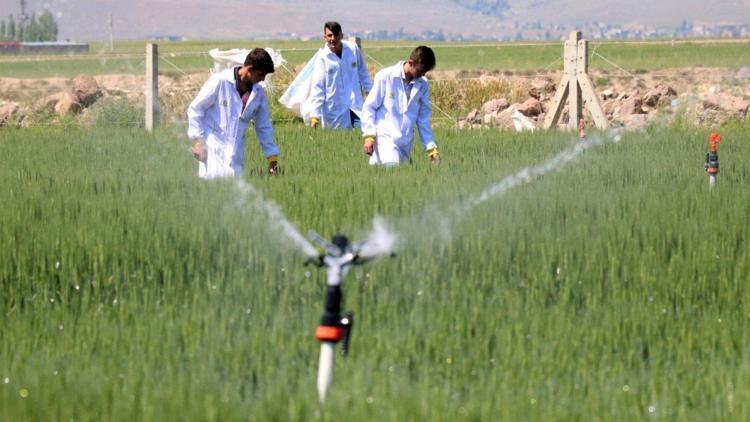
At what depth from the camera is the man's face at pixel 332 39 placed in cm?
1489

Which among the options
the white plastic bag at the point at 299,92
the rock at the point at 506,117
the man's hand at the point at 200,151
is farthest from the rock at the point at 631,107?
the man's hand at the point at 200,151

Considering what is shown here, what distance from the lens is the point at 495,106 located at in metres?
20.9

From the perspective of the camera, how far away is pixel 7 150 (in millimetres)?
12852

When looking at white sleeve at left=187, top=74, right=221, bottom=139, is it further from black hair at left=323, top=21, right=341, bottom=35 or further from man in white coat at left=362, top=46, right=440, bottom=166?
black hair at left=323, top=21, right=341, bottom=35

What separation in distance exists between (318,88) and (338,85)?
0.75 ft

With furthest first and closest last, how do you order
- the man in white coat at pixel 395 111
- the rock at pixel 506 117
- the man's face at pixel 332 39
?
the rock at pixel 506 117 → the man's face at pixel 332 39 → the man in white coat at pixel 395 111

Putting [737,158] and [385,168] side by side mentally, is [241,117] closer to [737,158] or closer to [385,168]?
[385,168]

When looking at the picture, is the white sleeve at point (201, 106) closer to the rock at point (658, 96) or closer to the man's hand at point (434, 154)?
the man's hand at point (434, 154)

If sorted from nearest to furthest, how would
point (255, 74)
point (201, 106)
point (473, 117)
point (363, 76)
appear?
point (255, 74)
point (201, 106)
point (363, 76)
point (473, 117)

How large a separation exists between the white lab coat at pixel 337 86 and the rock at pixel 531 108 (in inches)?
180

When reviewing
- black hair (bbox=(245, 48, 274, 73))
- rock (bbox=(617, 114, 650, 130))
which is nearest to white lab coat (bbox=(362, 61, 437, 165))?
black hair (bbox=(245, 48, 274, 73))

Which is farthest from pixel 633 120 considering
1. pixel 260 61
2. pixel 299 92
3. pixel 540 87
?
pixel 260 61

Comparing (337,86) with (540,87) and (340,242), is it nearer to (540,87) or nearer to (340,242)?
(540,87)

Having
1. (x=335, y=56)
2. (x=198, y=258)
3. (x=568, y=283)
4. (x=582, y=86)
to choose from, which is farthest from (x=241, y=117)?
(x=582, y=86)
